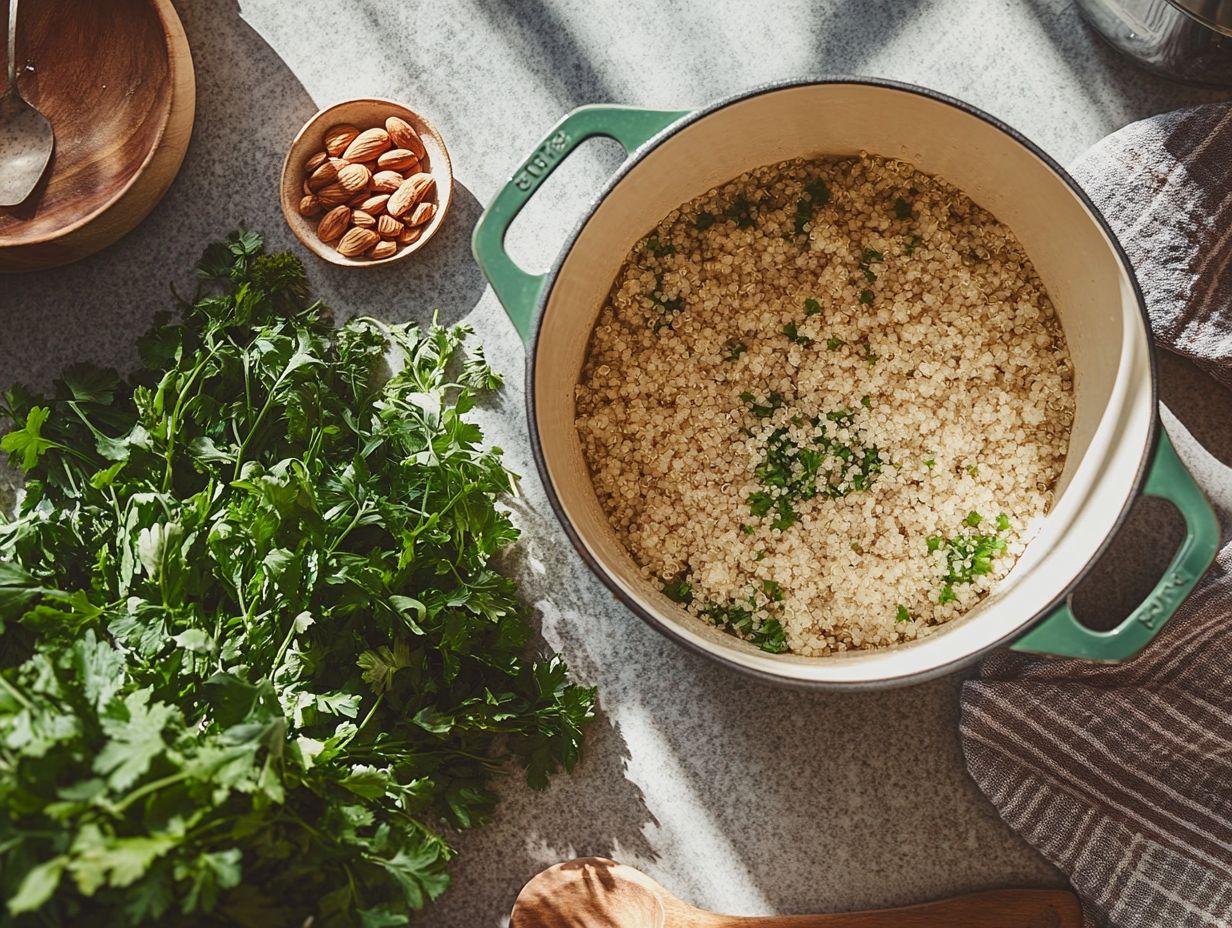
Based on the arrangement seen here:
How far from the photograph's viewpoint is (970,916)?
3.92 ft

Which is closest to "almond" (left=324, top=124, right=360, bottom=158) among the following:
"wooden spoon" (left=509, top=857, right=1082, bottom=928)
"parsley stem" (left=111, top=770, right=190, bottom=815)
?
"parsley stem" (left=111, top=770, right=190, bottom=815)

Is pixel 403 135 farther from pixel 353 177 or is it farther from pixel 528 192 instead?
pixel 528 192

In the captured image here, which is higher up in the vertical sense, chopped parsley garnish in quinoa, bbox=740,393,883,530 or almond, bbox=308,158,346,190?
almond, bbox=308,158,346,190

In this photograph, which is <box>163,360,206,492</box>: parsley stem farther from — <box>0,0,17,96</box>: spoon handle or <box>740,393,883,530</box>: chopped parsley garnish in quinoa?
<box>740,393,883,530</box>: chopped parsley garnish in quinoa

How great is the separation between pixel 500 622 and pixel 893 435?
0.50 m

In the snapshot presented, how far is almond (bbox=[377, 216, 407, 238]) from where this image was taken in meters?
1.22

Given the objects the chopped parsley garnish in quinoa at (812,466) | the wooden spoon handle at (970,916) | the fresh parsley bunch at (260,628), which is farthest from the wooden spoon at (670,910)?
the chopped parsley garnish in quinoa at (812,466)

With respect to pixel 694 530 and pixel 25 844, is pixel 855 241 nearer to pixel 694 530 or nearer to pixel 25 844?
pixel 694 530

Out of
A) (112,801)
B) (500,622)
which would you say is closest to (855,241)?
(500,622)

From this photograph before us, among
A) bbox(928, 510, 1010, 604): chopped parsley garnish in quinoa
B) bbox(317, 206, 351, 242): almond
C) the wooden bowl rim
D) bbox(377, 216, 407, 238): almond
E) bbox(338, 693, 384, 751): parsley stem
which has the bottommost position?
bbox(928, 510, 1010, 604): chopped parsley garnish in quinoa

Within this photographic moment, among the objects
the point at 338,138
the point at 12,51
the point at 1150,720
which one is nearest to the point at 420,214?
the point at 338,138

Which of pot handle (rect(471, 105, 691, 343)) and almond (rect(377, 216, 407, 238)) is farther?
almond (rect(377, 216, 407, 238))

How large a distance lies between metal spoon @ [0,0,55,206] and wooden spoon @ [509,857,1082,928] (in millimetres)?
1061

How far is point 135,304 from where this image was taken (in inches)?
51.2
